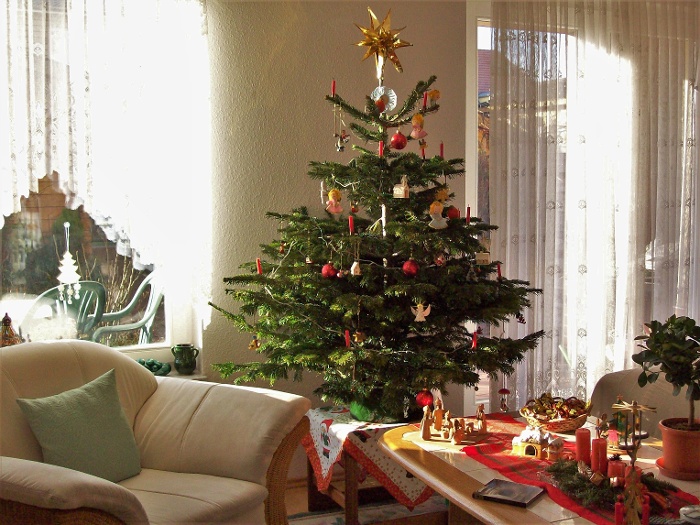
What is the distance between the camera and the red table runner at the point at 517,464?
1943 mm

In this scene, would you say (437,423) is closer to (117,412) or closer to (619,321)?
(117,412)

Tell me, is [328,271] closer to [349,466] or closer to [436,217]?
[436,217]

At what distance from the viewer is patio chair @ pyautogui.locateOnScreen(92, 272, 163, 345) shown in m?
3.69

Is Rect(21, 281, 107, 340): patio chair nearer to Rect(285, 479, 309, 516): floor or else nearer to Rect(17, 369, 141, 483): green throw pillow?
Rect(17, 369, 141, 483): green throw pillow

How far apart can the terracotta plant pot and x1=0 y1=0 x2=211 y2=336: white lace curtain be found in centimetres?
220

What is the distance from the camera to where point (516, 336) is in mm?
4180

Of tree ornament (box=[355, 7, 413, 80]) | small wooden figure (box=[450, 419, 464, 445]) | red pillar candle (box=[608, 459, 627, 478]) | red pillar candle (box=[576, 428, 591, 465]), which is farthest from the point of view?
tree ornament (box=[355, 7, 413, 80])

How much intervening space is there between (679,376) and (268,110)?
2.29m

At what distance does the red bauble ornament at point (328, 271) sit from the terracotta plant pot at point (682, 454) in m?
1.32

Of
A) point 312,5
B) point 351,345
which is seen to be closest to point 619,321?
point 351,345

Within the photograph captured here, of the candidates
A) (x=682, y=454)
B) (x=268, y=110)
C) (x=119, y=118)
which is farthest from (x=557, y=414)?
(x=119, y=118)

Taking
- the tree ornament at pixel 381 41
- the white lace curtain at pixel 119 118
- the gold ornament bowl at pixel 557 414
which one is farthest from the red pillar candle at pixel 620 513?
the white lace curtain at pixel 119 118

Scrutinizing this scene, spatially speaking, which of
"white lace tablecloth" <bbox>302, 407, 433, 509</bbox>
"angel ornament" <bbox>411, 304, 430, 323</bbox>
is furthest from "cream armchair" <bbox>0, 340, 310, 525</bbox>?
"angel ornament" <bbox>411, 304, 430, 323</bbox>

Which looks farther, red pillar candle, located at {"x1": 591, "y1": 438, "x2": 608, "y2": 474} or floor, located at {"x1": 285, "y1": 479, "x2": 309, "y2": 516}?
floor, located at {"x1": 285, "y1": 479, "x2": 309, "y2": 516}
